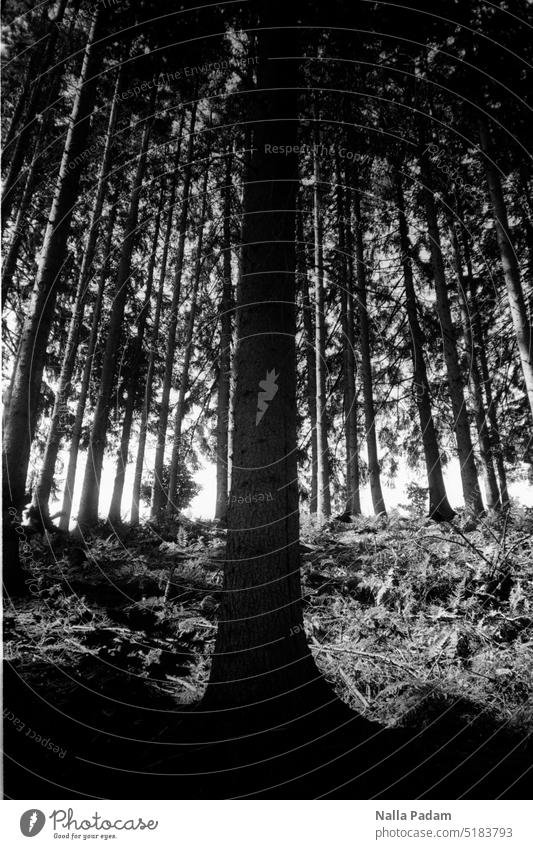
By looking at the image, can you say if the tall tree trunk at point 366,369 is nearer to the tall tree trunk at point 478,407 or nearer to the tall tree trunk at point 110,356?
the tall tree trunk at point 478,407

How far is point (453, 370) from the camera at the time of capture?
1124cm

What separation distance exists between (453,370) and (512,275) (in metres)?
3.15

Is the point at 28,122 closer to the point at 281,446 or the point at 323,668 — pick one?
the point at 281,446

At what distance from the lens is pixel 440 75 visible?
365 inches

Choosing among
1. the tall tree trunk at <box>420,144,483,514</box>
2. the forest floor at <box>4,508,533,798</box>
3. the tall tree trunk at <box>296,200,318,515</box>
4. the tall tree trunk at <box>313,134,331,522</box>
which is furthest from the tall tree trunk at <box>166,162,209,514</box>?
the tall tree trunk at <box>420,144,483,514</box>

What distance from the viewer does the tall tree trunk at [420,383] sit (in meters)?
12.3

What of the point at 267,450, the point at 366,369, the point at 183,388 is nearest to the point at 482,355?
the point at 366,369

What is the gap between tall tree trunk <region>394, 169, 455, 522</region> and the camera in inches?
484

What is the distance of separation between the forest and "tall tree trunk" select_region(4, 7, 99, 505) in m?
0.04

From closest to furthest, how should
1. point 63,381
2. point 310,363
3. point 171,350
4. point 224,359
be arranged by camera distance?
1. point 63,381
2. point 171,350
3. point 310,363
4. point 224,359

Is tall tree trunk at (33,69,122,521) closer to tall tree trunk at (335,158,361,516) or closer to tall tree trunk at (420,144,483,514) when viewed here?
tall tree trunk at (335,158,361,516)

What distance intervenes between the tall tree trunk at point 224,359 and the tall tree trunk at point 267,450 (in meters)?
10.2

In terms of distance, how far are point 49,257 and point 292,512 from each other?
651 centimetres

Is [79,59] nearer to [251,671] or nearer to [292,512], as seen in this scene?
[292,512]
